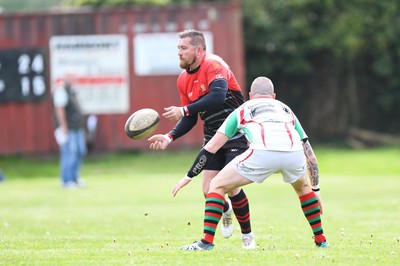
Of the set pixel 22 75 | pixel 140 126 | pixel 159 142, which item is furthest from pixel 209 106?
pixel 22 75

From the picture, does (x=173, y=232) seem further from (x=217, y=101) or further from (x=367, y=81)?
(x=367, y=81)

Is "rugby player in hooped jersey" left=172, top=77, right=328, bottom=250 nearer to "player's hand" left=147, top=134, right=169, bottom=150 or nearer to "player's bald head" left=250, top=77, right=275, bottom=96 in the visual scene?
"player's bald head" left=250, top=77, right=275, bottom=96

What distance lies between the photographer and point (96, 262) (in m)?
8.95

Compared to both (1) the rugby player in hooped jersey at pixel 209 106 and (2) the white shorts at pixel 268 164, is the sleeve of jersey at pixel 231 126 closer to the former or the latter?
(2) the white shorts at pixel 268 164

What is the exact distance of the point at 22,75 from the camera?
89.2 feet

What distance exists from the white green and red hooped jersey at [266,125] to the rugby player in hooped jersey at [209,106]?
70 centimetres

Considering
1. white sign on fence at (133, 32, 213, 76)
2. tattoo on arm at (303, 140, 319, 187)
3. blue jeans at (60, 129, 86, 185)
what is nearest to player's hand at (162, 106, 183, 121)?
tattoo on arm at (303, 140, 319, 187)

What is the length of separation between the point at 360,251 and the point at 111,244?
2848 mm

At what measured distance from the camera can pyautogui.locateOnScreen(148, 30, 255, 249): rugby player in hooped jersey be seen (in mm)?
10031

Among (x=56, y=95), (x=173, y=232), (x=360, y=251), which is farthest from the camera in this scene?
(x=56, y=95)

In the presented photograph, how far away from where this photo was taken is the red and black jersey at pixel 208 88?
10.3 metres

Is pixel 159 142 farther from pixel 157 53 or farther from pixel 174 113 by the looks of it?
pixel 157 53

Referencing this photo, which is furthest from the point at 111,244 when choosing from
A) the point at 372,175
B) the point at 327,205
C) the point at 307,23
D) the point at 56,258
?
the point at 307,23

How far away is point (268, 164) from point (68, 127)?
12298 mm
